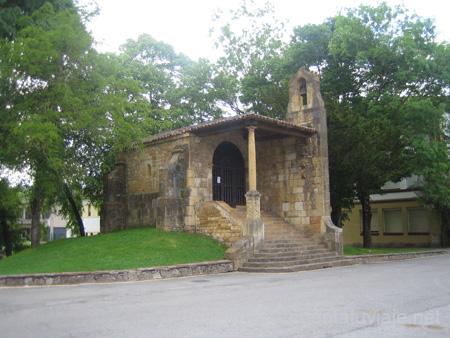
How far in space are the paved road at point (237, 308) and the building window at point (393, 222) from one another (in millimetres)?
22894

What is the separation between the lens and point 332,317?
22.5ft

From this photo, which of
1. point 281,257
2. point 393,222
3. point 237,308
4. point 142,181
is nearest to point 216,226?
point 281,257

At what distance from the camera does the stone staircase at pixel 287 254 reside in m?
15.4

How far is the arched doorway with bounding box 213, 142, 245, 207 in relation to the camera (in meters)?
20.7

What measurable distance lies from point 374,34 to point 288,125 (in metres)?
11.1

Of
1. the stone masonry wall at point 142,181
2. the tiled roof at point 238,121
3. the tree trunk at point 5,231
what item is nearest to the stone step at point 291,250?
the tiled roof at point 238,121

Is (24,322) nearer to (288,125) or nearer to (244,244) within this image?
(244,244)

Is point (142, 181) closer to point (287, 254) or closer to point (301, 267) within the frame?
point (287, 254)

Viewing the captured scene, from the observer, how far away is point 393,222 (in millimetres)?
34688

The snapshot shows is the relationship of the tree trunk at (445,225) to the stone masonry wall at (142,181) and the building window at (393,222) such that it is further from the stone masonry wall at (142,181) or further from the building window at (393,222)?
the stone masonry wall at (142,181)

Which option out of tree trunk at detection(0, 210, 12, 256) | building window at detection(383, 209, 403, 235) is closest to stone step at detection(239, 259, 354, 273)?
building window at detection(383, 209, 403, 235)

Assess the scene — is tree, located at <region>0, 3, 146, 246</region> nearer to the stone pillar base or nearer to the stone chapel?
the stone chapel

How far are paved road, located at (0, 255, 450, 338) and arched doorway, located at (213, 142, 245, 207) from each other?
8.54 m

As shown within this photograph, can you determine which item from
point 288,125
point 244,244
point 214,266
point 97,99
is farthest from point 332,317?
point 97,99
